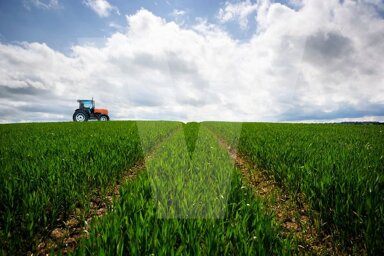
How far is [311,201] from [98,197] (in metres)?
4.00

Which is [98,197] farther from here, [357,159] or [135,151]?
[357,159]

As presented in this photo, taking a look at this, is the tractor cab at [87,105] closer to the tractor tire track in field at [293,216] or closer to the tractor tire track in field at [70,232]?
the tractor tire track in field at [293,216]

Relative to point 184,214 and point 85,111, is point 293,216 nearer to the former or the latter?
point 184,214

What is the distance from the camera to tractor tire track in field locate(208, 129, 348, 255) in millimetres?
3064

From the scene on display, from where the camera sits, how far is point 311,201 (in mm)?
3779

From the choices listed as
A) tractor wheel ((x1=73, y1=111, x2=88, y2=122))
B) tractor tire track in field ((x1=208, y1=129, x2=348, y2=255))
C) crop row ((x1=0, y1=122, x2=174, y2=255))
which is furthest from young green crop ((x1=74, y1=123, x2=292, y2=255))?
tractor wheel ((x1=73, y1=111, x2=88, y2=122))

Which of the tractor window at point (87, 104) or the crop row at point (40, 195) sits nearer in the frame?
Answer: the crop row at point (40, 195)

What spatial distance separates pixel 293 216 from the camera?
4.14 meters

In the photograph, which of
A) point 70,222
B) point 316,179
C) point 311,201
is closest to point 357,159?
point 316,179

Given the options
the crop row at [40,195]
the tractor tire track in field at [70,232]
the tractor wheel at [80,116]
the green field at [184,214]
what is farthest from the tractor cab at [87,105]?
the tractor tire track in field at [70,232]

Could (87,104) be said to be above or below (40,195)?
above

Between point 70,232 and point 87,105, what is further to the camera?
point 87,105

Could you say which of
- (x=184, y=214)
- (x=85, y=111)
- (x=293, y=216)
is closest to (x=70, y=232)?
(x=184, y=214)

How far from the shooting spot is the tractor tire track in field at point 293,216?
3.06 meters
